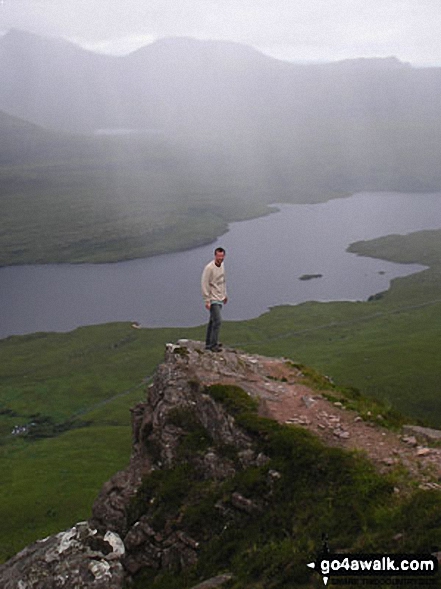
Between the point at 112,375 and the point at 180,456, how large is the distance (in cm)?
10215

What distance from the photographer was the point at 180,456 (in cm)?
2386

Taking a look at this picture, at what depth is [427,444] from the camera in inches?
800

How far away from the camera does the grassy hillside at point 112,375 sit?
62688mm

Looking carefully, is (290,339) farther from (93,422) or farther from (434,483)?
(434,483)

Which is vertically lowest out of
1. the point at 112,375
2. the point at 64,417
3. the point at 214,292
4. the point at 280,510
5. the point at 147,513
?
the point at 64,417

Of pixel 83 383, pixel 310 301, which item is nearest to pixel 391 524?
pixel 83 383

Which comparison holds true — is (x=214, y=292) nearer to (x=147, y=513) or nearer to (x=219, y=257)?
(x=219, y=257)

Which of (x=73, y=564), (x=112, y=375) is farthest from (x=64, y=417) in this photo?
(x=73, y=564)

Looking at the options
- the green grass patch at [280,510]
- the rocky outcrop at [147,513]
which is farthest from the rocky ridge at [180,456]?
the green grass patch at [280,510]

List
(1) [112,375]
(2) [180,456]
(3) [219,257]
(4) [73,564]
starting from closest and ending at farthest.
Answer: (4) [73,564]
(2) [180,456]
(3) [219,257]
(1) [112,375]

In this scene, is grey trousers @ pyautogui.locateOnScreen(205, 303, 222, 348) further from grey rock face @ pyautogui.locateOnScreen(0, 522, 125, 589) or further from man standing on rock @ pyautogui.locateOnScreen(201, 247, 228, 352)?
grey rock face @ pyautogui.locateOnScreen(0, 522, 125, 589)

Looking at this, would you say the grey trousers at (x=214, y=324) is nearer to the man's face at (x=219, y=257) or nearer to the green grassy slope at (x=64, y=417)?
the man's face at (x=219, y=257)

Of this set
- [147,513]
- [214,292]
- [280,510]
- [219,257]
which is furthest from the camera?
[214,292]

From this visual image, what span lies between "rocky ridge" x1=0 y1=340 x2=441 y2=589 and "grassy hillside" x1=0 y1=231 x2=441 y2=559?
27473 mm
